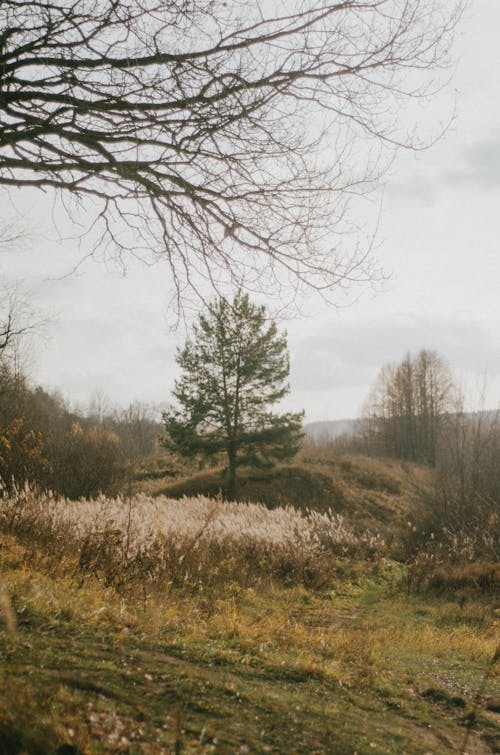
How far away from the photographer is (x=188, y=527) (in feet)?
30.9

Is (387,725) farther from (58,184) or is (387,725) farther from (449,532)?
(449,532)

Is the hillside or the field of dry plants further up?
the field of dry plants

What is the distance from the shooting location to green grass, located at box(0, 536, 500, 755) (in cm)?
255

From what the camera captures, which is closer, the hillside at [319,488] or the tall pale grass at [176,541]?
the tall pale grass at [176,541]

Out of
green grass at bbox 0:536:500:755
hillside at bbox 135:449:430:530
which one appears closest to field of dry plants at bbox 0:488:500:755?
green grass at bbox 0:536:500:755

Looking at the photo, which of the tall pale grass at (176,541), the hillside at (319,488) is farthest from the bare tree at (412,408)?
the tall pale grass at (176,541)

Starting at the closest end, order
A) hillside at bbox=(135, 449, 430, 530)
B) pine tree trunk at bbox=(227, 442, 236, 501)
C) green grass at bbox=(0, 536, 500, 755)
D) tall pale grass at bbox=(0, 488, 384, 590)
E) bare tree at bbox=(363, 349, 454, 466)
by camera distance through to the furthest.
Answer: green grass at bbox=(0, 536, 500, 755)
tall pale grass at bbox=(0, 488, 384, 590)
hillside at bbox=(135, 449, 430, 530)
pine tree trunk at bbox=(227, 442, 236, 501)
bare tree at bbox=(363, 349, 454, 466)

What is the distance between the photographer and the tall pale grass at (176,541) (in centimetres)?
655

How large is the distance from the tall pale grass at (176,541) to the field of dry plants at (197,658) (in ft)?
0.13

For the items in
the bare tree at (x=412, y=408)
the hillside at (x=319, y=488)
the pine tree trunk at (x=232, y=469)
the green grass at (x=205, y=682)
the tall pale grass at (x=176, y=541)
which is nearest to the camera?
the green grass at (x=205, y=682)

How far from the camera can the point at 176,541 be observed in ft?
26.8

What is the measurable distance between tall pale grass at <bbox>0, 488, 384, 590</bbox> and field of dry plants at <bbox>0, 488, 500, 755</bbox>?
0.04m

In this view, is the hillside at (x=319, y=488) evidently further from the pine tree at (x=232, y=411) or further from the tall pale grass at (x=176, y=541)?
the tall pale grass at (x=176, y=541)

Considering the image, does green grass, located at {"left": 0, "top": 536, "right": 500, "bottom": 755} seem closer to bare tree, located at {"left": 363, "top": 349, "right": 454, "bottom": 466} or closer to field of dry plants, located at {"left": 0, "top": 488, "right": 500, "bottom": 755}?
field of dry plants, located at {"left": 0, "top": 488, "right": 500, "bottom": 755}
